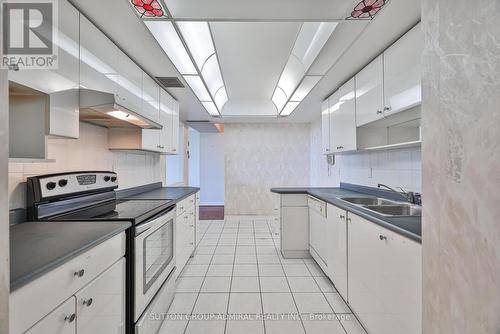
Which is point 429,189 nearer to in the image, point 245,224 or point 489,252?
point 489,252

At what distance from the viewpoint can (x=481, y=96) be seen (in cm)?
55

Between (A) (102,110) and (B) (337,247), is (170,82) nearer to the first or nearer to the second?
(A) (102,110)

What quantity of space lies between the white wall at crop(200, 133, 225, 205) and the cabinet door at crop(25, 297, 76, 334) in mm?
6325

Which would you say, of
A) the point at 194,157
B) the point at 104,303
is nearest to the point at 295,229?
the point at 104,303

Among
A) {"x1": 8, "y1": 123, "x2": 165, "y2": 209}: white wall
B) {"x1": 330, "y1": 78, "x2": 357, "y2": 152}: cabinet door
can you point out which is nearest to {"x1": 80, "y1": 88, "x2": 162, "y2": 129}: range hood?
{"x1": 8, "y1": 123, "x2": 165, "y2": 209}: white wall

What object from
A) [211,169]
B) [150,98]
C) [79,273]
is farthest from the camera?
[211,169]

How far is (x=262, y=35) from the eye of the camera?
2385mm

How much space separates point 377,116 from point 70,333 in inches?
99.2

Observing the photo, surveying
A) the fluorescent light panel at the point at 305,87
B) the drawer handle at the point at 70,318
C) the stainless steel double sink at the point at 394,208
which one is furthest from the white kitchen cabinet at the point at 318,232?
the drawer handle at the point at 70,318

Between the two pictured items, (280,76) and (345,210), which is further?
(280,76)

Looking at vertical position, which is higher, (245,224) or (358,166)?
(358,166)

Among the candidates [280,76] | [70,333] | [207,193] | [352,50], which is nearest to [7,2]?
[70,333]

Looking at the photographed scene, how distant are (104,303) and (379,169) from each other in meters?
2.77
